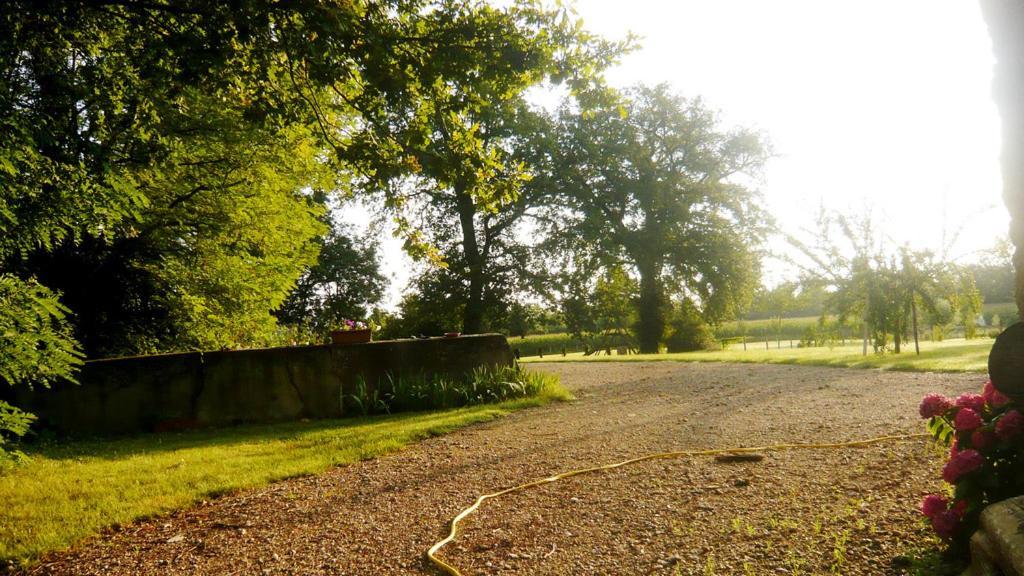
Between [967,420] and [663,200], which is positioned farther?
[663,200]

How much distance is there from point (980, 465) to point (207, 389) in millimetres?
8780

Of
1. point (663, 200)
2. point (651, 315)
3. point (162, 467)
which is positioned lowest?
point (162, 467)

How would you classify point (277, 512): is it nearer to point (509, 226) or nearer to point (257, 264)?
point (257, 264)

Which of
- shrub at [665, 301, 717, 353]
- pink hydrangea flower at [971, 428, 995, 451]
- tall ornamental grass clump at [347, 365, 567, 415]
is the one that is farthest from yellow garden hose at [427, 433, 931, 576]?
shrub at [665, 301, 717, 353]

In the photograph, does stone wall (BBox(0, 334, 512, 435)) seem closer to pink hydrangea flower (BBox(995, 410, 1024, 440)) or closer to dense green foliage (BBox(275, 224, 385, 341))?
pink hydrangea flower (BBox(995, 410, 1024, 440))

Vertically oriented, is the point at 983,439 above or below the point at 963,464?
above

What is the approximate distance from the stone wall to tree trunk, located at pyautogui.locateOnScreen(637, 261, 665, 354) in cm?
1934

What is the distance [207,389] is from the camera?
8273 mm

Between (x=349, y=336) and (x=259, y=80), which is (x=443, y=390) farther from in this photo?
(x=259, y=80)

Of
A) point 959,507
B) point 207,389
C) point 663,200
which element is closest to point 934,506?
point 959,507

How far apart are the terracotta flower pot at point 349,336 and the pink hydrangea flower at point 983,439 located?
7.94 metres

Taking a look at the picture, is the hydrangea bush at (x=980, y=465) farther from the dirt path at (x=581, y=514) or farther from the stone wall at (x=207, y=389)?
the stone wall at (x=207, y=389)

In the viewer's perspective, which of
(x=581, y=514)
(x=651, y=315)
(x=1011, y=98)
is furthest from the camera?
(x=651, y=315)

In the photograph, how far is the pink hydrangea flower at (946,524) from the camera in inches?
93.6
